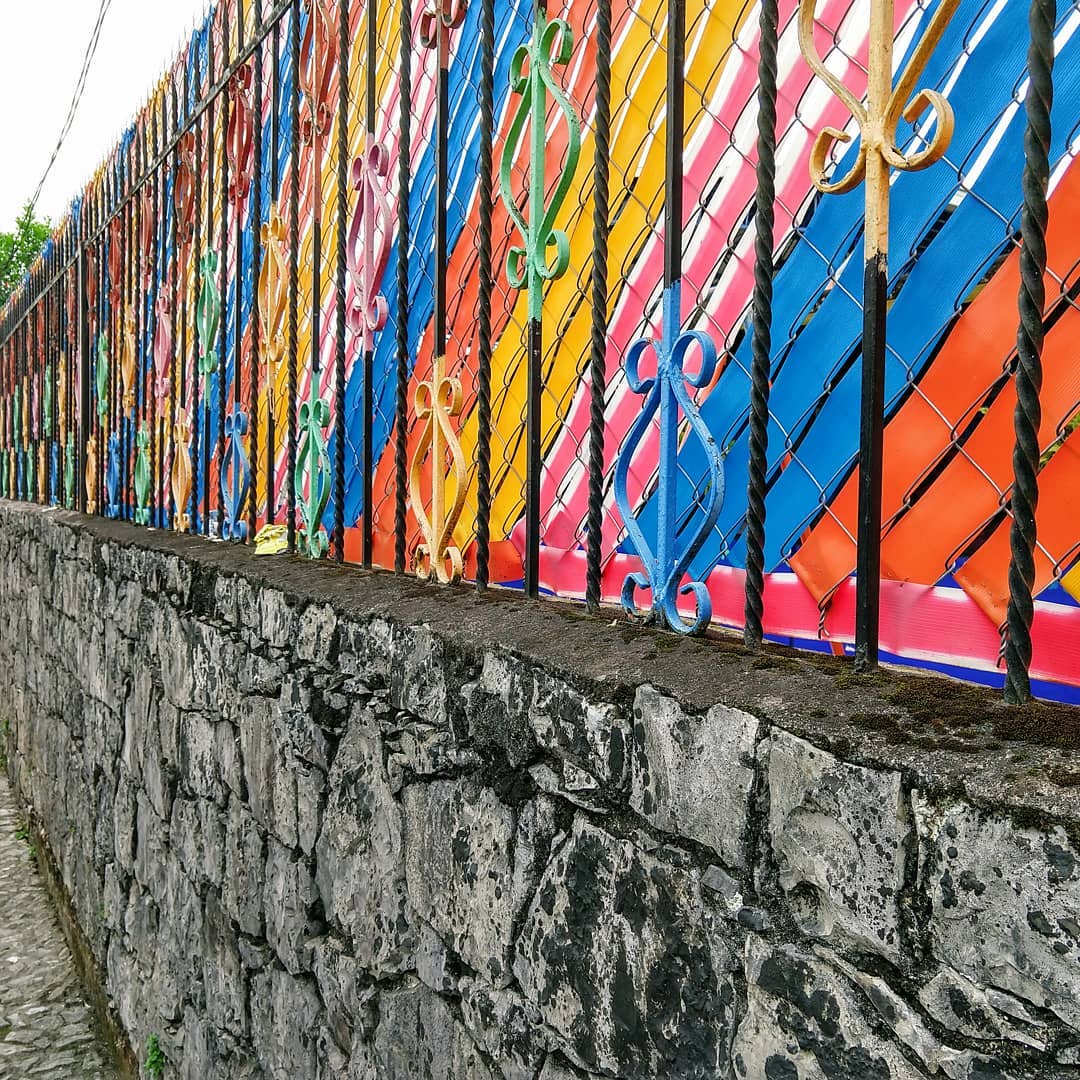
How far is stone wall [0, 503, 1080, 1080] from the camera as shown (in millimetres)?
779

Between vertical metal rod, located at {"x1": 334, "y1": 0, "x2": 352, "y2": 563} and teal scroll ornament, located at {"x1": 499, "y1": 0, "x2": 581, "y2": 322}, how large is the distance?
0.81m

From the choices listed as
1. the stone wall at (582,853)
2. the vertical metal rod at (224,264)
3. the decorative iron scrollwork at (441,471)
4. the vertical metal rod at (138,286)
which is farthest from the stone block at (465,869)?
the vertical metal rod at (138,286)

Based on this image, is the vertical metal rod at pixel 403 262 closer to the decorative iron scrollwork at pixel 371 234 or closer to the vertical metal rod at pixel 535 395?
the decorative iron scrollwork at pixel 371 234

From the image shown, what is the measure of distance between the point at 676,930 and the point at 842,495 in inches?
21.7

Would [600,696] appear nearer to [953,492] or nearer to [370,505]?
[953,492]

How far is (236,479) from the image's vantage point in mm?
3145

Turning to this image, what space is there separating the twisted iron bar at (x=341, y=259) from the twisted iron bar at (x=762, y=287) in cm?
133

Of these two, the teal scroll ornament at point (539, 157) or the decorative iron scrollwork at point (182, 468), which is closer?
the teal scroll ornament at point (539, 157)

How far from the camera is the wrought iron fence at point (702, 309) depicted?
1026mm

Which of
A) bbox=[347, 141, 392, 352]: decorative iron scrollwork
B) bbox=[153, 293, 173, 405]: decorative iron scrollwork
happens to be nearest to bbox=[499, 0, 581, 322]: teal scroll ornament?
bbox=[347, 141, 392, 352]: decorative iron scrollwork

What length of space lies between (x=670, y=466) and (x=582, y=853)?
51cm

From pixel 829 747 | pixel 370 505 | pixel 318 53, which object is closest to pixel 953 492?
pixel 829 747

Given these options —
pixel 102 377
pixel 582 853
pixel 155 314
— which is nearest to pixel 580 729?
pixel 582 853

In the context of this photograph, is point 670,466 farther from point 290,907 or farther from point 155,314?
point 155,314
